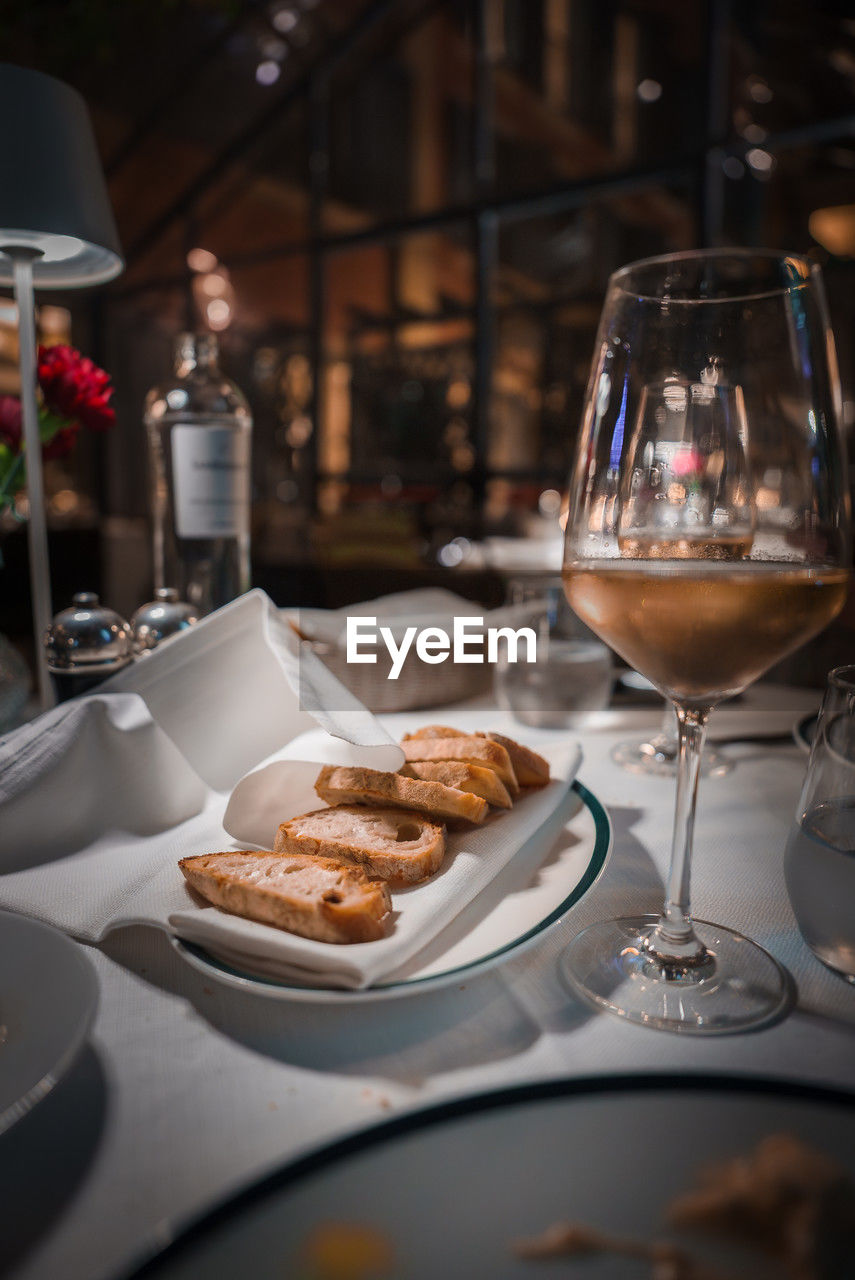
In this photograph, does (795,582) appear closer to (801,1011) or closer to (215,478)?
(801,1011)

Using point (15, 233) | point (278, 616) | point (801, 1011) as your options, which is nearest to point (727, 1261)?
point (801, 1011)

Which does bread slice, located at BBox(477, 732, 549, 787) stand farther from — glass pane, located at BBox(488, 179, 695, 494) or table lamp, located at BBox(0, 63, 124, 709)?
glass pane, located at BBox(488, 179, 695, 494)

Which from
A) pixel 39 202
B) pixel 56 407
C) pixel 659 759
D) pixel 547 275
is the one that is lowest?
pixel 659 759

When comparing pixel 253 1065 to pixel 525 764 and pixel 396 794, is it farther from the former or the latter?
pixel 525 764

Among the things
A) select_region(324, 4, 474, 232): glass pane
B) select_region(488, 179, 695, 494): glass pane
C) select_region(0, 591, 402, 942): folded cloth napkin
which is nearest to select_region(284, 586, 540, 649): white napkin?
select_region(0, 591, 402, 942): folded cloth napkin

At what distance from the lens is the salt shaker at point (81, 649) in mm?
826

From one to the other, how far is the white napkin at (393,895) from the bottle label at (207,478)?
402mm

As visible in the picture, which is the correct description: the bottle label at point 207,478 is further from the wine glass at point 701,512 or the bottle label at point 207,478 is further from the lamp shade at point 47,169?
the wine glass at point 701,512

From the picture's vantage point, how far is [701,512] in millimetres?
522

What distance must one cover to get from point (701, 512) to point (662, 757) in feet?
1.58

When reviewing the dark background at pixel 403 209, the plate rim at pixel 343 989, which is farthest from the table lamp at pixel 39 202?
the dark background at pixel 403 209

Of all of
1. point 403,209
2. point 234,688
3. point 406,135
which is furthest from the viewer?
point 403,209

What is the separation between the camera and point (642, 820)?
77 centimetres

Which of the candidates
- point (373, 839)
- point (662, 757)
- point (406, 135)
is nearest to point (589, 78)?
point (406, 135)
